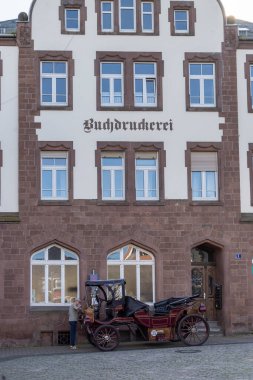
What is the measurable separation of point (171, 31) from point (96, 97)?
12.0 ft

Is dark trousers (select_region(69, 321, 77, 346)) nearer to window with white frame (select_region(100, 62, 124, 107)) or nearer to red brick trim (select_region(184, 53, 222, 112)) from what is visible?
window with white frame (select_region(100, 62, 124, 107))

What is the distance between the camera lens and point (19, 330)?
27.7 metres

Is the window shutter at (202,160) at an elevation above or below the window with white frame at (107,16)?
below

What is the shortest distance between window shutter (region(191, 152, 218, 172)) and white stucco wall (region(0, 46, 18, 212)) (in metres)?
6.25

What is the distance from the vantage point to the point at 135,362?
20.9 meters

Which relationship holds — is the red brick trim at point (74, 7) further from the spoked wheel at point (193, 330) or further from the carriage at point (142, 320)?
the spoked wheel at point (193, 330)

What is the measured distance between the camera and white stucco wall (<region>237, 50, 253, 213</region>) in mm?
29234

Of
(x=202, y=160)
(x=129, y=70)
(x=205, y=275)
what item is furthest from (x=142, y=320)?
(x=129, y=70)

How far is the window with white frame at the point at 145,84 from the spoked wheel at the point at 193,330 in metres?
8.12

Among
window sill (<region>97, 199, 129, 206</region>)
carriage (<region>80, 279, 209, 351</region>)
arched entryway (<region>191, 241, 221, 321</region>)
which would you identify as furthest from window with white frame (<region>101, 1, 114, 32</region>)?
carriage (<region>80, 279, 209, 351</region>)

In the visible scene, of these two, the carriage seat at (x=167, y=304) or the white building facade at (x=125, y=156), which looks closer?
the carriage seat at (x=167, y=304)

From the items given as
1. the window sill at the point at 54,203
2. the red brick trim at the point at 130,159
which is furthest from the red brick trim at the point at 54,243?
the red brick trim at the point at 130,159

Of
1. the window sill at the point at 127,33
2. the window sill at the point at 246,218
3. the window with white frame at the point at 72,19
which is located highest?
the window with white frame at the point at 72,19

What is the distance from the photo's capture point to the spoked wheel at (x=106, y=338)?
24812mm
